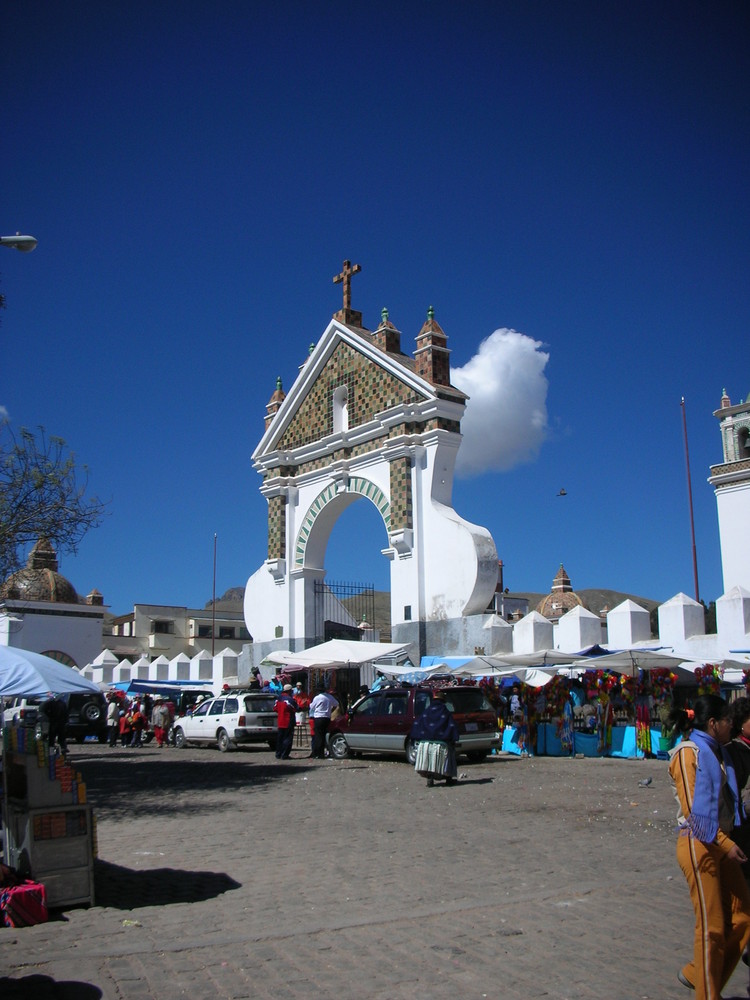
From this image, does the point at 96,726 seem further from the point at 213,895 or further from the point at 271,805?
the point at 213,895

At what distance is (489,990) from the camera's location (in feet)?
17.3

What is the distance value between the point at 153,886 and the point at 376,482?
19797 mm

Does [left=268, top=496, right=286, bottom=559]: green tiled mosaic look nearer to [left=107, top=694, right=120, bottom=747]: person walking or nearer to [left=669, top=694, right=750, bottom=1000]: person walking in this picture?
[left=107, top=694, right=120, bottom=747]: person walking

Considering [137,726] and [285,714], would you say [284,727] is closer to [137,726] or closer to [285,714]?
[285,714]

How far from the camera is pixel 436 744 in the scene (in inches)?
587

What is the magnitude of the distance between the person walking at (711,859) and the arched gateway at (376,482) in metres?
18.8

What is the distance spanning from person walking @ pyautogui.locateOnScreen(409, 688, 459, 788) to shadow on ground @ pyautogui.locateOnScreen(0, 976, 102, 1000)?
984cm

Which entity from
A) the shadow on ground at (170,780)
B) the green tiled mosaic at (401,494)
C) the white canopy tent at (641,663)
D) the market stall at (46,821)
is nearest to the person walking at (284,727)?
the shadow on ground at (170,780)

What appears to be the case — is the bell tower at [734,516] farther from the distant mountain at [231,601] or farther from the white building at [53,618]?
the distant mountain at [231,601]

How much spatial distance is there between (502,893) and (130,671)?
33.7 m

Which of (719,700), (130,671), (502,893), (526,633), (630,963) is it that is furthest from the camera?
(130,671)

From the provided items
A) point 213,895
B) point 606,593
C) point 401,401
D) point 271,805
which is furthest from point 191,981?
point 606,593

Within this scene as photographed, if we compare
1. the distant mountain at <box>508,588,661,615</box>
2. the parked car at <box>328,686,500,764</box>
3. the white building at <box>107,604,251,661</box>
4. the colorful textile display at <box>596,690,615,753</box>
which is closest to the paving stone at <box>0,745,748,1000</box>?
the parked car at <box>328,686,500,764</box>

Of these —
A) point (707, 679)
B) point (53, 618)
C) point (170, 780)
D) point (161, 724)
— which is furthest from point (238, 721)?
point (53, 618)
